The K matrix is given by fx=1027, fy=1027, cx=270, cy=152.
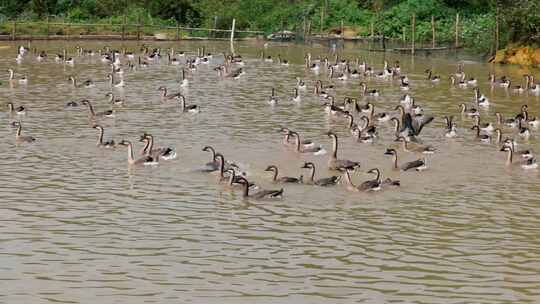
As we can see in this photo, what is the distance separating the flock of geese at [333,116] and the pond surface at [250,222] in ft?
0.87

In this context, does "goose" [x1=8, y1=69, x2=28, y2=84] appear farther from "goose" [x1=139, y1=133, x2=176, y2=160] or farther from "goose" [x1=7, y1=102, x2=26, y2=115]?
"goose" [x1=139, y1=133, x2=176, y2=160]

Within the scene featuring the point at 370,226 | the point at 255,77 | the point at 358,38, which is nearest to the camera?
the point at 370,226

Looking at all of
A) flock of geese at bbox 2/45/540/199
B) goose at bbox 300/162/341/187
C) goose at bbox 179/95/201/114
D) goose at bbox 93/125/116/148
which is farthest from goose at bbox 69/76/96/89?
goose at bbox 300/162/341/187

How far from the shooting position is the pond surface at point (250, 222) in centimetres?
1272

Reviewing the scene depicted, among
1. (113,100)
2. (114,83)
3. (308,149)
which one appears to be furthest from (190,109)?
(114,83)

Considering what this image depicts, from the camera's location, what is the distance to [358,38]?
57.0 meters

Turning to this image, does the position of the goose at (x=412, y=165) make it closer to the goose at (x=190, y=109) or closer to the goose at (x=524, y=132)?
the goose at (x=524, y=132)

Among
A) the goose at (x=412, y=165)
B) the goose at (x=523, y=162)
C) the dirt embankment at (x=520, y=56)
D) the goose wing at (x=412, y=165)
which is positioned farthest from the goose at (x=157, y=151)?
the dirt embankment at (x=520, y=56)

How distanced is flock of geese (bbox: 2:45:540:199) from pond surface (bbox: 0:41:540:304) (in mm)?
265

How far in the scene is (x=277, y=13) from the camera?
6284 cm

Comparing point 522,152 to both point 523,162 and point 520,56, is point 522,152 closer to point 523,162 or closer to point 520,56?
point 523,162

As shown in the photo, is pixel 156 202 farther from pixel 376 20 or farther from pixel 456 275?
pixel 376 20

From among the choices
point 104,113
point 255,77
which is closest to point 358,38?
point 255,77

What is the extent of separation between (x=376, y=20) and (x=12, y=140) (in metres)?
37.1
